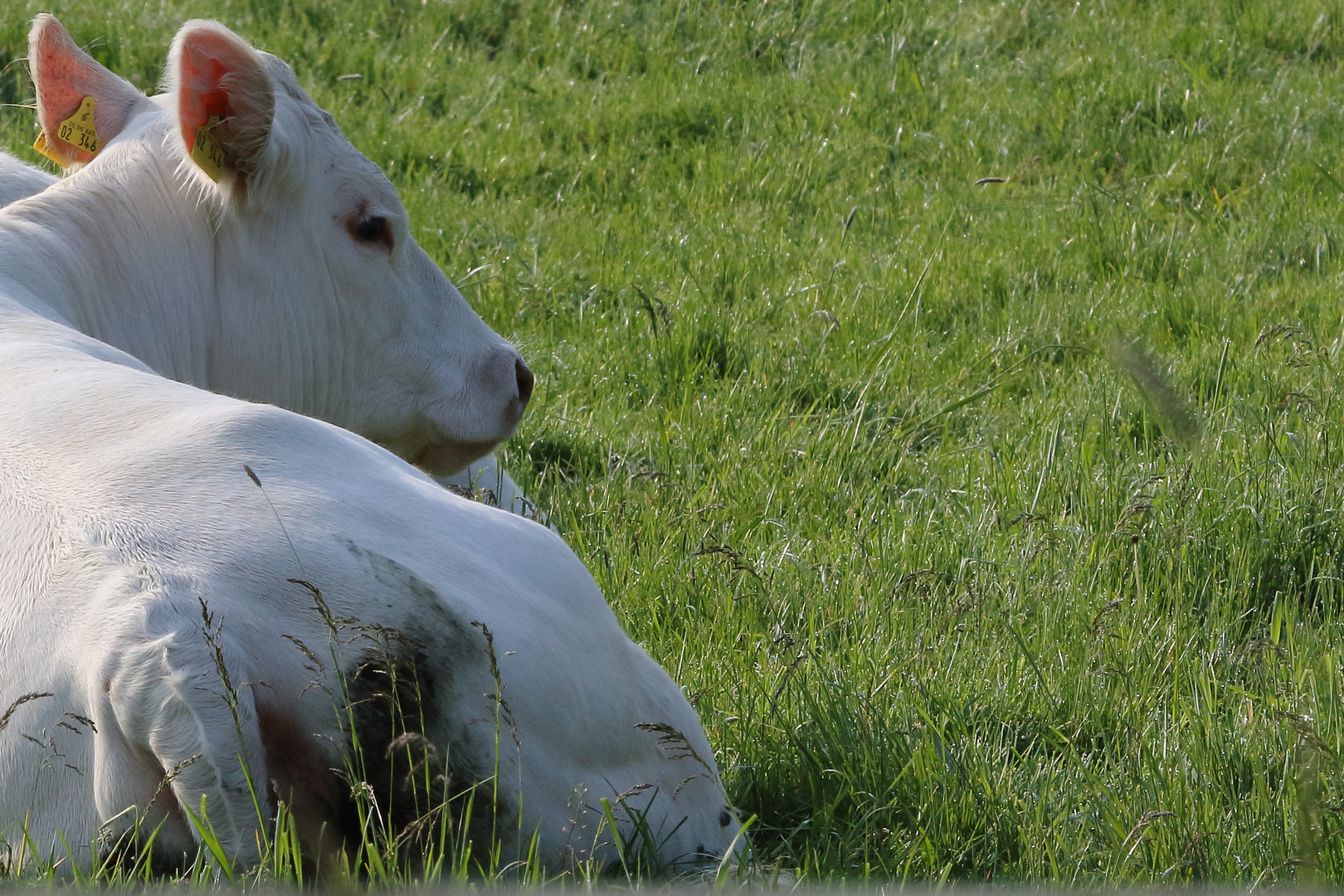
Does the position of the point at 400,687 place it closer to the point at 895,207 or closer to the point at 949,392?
the point at 949,392

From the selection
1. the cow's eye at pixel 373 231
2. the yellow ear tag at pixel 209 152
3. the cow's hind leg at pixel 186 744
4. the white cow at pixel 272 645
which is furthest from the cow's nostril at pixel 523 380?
the cow's hind leg at pixel 186 744

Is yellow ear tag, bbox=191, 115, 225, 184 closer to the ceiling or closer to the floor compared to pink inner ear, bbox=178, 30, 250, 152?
closer to the floor

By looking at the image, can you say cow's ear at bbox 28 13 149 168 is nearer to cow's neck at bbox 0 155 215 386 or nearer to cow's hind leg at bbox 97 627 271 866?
cow's neck at bbox 0 155 215 386

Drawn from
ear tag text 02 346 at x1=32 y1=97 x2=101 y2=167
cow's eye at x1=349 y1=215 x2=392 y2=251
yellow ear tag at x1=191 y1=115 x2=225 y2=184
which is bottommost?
cow's eye at x1=349 y1=215 x2=392 y2=251

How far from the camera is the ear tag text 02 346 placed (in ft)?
12.2

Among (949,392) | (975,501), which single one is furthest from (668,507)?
(949,392)

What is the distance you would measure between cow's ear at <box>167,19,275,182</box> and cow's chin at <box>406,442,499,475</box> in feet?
2.97

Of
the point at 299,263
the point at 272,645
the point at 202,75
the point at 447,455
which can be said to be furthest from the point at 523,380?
the point at 272,645

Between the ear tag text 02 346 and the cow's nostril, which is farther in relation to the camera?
the cow's nostril

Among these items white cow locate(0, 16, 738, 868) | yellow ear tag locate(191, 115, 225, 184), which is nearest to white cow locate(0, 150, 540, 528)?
yellow ear tag locate(191, 115, 225, 184)

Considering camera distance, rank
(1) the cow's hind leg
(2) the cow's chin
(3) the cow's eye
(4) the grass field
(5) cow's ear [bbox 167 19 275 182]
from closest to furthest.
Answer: (1) the cow's hind leg
(4) the grass field
(5) cow's ear [bbox 167 19 275 182]
(3) the cow's eye
(2) the cow's chin

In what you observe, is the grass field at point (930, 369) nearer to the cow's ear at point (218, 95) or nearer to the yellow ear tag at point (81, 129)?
the cow's ear at point (218, 95)

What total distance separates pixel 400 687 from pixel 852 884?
86 cm

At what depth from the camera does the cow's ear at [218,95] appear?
3.20 metres
